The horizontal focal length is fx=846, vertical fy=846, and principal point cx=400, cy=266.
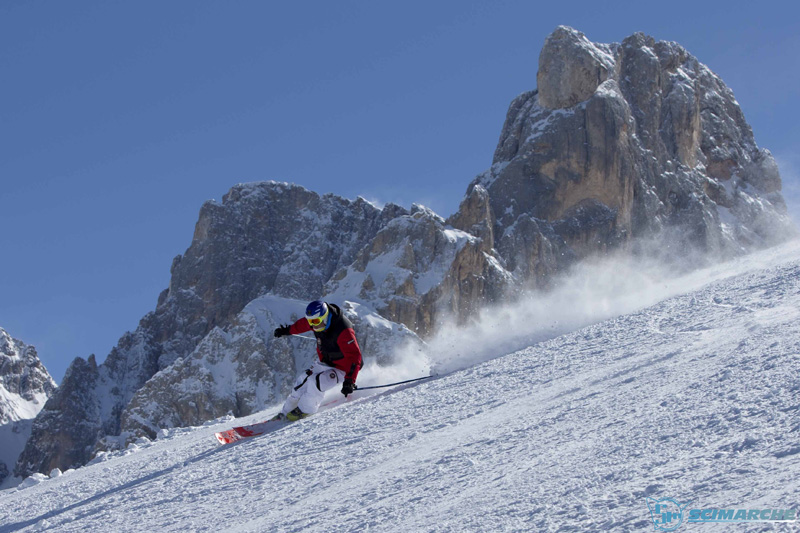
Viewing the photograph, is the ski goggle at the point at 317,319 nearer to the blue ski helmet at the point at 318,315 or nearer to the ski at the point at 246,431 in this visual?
the blue ski helmet at the point at 318,315

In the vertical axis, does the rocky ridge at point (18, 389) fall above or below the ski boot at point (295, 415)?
above

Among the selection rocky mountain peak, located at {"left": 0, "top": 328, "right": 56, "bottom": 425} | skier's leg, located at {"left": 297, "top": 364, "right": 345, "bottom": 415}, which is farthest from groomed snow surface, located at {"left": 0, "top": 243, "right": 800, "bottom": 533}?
rocky mountain peak, located at {"left": 0, "top": 328, "right": 56, "bottom": 425}

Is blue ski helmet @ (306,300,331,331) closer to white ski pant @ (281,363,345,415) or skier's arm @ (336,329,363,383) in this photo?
skier's arm @ (336,329,363,383)

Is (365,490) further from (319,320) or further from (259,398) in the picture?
(259,398)

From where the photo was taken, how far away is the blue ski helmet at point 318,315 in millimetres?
12047

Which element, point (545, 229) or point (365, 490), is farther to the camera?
point (545, 229)

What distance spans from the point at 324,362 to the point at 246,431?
1.58 m

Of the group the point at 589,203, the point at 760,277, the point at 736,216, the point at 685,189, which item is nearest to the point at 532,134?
the point at 589,203

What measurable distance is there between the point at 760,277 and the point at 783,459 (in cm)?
1141

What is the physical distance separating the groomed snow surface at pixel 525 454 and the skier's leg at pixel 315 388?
0.42 metres

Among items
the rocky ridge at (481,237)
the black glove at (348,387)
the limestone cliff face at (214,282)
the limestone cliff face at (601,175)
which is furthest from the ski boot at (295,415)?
the limestone cliff face at (214,282)

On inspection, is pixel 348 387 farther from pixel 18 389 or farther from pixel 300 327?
pixel 18 389

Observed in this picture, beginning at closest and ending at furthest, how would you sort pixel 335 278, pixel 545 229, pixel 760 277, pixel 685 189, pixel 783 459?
pixel 783 459 → pixel 760 277 → pixel 335 278 → pixel 545 229 → pixel 685 189

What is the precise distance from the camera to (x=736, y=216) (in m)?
89.5
